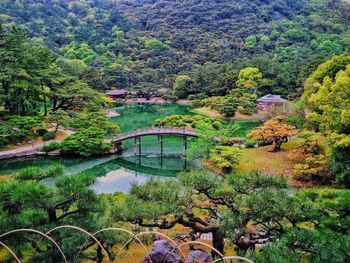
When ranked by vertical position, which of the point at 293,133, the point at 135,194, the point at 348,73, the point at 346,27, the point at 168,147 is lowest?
the point at 168,147

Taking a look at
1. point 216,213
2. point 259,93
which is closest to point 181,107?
point 259,93

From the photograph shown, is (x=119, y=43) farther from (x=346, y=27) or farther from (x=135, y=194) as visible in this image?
(x=135, y=194)

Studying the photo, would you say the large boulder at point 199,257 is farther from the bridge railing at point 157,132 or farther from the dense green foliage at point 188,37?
the dense green foliage at point 188,37

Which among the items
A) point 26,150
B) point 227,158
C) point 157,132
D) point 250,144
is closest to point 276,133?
point 250,144

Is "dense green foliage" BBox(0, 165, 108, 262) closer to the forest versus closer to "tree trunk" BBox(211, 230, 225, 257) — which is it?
the forest

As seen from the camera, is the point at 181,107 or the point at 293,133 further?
the point at 181,107
